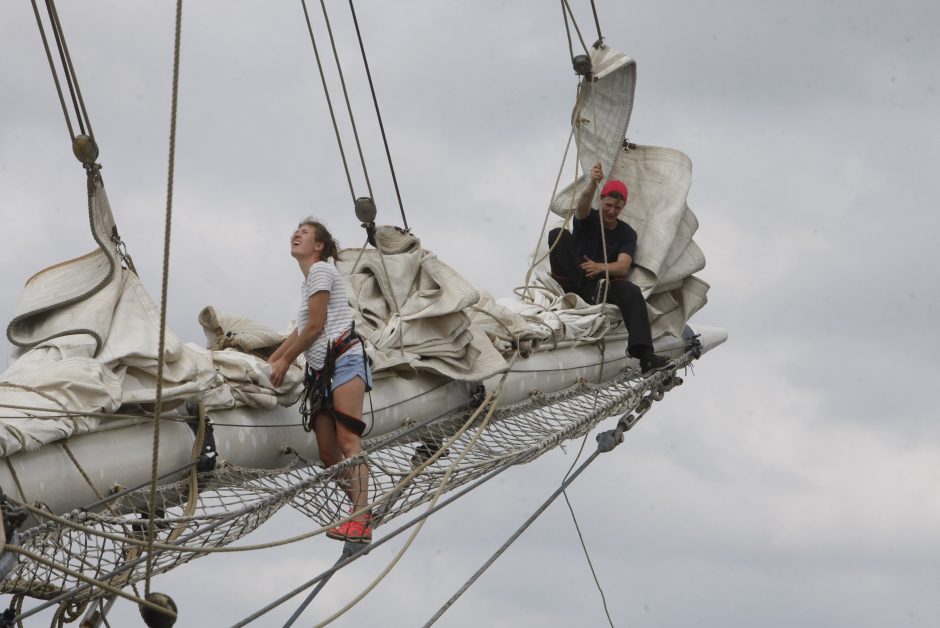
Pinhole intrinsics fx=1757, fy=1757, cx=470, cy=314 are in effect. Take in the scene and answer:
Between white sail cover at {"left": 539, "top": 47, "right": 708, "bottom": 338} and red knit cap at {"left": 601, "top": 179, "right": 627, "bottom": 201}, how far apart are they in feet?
1.37

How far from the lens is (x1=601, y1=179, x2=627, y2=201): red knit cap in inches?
394

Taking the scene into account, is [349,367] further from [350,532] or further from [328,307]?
[350,532]

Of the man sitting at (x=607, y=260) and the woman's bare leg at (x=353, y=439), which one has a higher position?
the woman's bare leg at (x=353, y=439)

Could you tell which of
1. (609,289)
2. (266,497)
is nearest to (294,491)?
(266,497)

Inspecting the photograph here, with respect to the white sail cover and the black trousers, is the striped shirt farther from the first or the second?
the white sail cover

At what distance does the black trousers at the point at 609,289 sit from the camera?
991 cm

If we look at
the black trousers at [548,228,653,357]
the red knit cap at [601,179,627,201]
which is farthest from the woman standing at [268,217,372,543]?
the red knit cap at [601,179,627,201]

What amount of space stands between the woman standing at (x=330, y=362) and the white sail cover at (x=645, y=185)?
356 centimetres

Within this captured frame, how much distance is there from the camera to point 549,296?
33.4ft

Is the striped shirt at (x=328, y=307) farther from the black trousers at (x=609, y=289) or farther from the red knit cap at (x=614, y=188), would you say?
the red knit cap at (x=614, y=188)

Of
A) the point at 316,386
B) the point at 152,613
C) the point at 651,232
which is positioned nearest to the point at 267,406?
the point at 316,386

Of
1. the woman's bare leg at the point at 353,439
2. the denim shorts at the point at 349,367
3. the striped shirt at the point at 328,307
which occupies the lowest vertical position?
the woman's bare leg at the point at 353,439

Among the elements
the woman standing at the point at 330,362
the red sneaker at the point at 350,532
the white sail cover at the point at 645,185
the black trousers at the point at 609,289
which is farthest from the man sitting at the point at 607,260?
the red sneaker at the point at 350,532

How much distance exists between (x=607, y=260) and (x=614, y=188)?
16.8 inches
